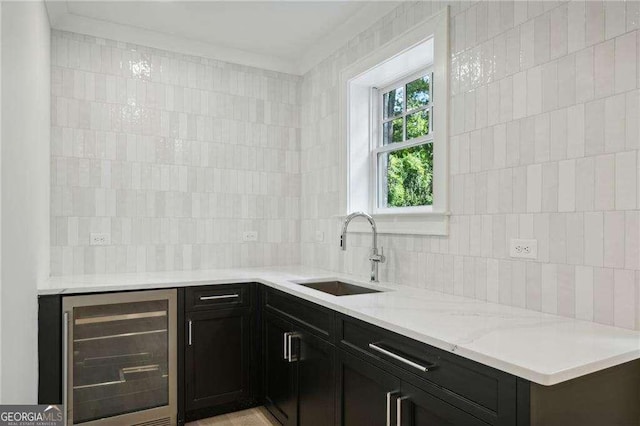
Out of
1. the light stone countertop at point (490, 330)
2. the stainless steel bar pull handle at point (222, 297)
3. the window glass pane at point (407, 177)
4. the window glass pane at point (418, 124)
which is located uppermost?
the window glass pane at point (418, 124)

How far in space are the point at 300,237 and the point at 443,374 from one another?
2.42 meters

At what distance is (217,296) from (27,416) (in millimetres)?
1283

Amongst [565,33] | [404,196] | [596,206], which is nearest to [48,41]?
[404,196]

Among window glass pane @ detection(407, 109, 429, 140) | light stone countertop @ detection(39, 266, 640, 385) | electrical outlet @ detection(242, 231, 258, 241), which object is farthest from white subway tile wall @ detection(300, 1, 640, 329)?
electrical outlet @ detection(242, 231, 258, 241)

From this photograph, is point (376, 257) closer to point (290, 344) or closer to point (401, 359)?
point (290, 344)

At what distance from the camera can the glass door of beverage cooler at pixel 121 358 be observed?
237 cm

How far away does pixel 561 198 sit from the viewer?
1659 mm

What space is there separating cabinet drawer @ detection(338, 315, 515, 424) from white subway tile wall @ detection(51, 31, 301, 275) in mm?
1870

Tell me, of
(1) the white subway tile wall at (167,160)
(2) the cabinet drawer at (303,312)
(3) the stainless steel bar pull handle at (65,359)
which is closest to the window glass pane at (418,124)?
(1) the white subway tile wall at (167,160)

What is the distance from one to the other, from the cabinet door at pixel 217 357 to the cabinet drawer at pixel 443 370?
1.21 meters

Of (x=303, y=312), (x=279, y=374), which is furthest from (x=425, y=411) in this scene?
(x=279, y=374)

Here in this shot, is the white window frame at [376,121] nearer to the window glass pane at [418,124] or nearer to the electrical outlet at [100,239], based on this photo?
the window glass pane at [418,124]

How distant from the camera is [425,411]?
1.42m

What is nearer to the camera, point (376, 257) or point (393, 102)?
point (376, 257)
